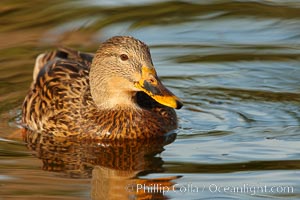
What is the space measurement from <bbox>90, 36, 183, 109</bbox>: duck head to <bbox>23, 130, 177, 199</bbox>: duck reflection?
0.48 meters

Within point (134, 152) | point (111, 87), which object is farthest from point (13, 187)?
point (111, 87)

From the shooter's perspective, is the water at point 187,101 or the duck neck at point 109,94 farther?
the duck neck at point 109,94

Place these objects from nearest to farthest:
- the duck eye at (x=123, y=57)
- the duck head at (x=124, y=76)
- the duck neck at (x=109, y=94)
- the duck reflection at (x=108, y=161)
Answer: the duck reflection at (x=108, y=161) → the duck head at (x=124, y=76) → the duck eye at (x=123, y=57) → the duck neck at (x=109, y=94)

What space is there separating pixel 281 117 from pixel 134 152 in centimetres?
159

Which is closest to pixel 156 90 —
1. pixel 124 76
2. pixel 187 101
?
pixel 124 76

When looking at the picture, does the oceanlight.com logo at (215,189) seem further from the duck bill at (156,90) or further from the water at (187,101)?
the duck bill at (156,90)

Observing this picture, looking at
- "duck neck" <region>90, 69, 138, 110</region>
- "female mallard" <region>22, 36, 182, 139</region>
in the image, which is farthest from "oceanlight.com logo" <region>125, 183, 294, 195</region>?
"duck neck" <region>90, 69, 138, 110</region>

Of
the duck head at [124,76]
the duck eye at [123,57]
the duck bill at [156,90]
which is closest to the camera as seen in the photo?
the duck bill at [156,90]

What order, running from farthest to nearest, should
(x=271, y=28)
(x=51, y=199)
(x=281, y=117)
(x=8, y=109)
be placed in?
(x=271, y=28), (x=8, y=109), (x=281, y=117), (x=51, y=199)

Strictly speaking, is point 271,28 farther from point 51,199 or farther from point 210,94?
point 51,199

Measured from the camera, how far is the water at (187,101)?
8477 mm

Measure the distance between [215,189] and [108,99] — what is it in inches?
103

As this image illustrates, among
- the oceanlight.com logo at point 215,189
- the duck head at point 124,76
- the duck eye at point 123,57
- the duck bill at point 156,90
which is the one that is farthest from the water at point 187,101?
the duck eye at point 123,57

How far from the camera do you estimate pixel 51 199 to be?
26.7 feet
